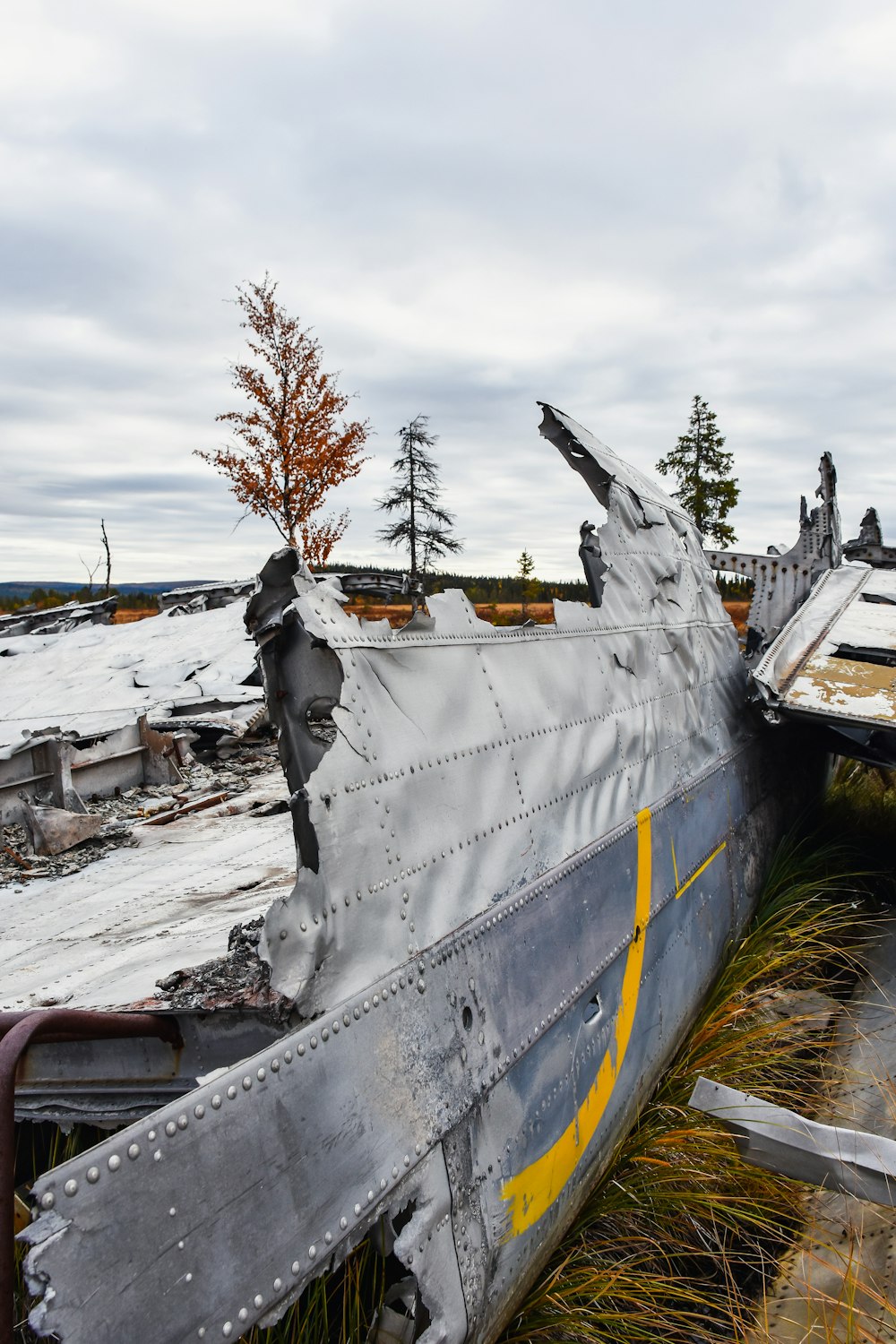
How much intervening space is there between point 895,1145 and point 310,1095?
230 cm

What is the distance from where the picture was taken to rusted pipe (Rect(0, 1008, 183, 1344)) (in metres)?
1.55

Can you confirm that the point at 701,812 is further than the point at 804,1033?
Yes

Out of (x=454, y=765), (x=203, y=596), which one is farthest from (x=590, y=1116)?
(x=203, y=596)

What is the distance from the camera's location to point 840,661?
669 cm

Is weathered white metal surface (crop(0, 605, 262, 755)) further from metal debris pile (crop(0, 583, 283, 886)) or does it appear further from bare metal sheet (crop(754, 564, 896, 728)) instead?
bare metal sheet (crop(754, 564, 896, 728))

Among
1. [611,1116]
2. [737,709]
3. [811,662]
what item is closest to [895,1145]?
[611,1116]

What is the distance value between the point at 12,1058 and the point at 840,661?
6.35 meters

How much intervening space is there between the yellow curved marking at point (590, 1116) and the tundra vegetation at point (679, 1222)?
0.87ft

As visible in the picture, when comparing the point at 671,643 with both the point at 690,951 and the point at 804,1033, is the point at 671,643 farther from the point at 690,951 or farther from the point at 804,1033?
the point at 804,1033

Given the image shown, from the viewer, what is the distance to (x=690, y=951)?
4.61m

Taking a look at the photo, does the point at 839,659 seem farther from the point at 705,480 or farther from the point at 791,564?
the point at 705,480

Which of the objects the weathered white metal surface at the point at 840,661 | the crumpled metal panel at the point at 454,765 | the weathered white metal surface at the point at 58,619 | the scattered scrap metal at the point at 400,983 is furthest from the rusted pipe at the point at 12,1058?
the weathered white metal surface at the point at 58,619

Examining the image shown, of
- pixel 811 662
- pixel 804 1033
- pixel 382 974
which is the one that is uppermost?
pixel 811 662

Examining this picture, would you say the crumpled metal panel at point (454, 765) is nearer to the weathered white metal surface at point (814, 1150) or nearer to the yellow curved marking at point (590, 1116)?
the yellow curved marking at point (590, 1116)
